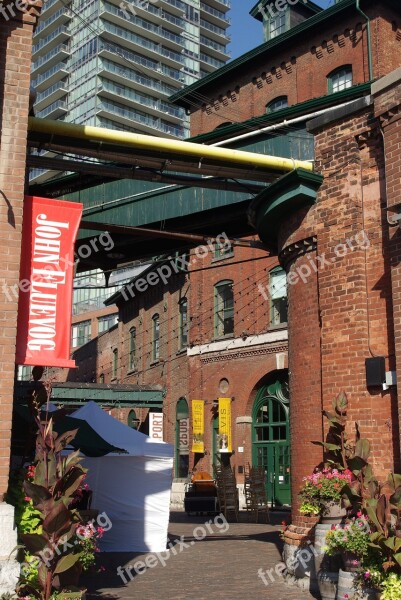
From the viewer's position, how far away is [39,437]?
8117 millimetres

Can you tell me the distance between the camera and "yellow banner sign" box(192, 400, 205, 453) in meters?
31.5

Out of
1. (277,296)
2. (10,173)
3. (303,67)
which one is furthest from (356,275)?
(303,67)

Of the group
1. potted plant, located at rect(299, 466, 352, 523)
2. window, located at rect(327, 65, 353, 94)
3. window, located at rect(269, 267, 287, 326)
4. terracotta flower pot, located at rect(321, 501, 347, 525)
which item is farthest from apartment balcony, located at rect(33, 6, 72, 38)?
terracotta flower pot, located at rect(321, 501, 347, 525)

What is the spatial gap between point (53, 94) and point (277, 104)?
2662 inches

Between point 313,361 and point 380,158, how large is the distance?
3262mm

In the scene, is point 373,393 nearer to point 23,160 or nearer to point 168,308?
point 23,160

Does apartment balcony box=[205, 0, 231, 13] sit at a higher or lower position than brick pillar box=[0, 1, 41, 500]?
higher

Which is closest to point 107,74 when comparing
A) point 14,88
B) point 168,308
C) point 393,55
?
point 168,308

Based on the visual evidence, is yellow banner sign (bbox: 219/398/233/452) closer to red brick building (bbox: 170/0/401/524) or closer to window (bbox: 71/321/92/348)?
red brick building (bbox: 170/0/401/524)

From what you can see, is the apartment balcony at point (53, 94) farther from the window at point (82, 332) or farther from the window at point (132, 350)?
the window at point (132, 350)

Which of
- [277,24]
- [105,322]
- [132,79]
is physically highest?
[132,79]

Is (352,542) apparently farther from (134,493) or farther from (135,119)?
(135,119)

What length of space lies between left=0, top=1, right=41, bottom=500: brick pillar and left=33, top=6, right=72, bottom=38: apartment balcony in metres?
90.3

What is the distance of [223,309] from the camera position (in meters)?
31.7
